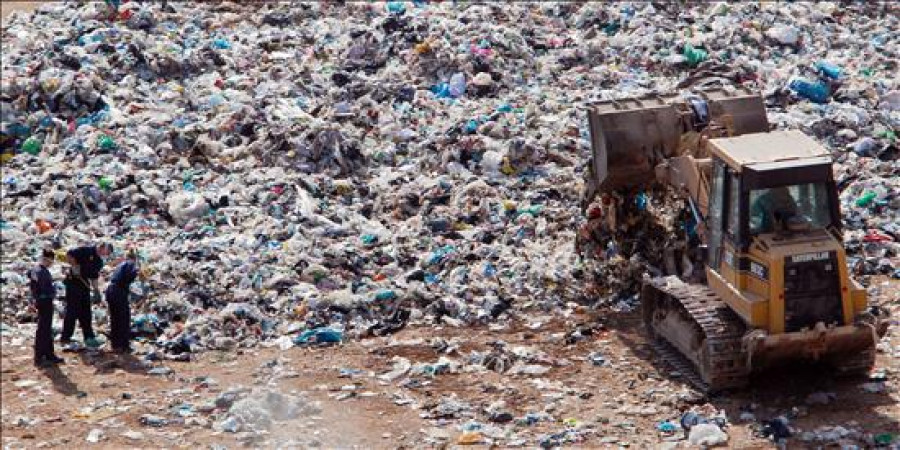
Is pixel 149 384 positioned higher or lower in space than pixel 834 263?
lower

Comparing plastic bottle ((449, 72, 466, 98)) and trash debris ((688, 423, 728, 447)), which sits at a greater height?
plastic bottle ((449, 72, 466, 98))

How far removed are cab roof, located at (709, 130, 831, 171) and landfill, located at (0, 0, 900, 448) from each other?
5.39 ft

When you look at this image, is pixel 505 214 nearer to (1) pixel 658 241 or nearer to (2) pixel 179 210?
(1) pixel 658 241

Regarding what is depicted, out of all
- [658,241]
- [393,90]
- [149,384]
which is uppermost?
[393,90]

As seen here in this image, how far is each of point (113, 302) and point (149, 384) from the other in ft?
3.10

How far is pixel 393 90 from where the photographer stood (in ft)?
57.6

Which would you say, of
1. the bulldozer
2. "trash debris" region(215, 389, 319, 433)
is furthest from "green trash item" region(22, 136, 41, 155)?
the bulldozer

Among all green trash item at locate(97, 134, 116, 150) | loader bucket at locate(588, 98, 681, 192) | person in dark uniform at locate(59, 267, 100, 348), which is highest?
loader bucket at locate(588, 98, 681, 192)

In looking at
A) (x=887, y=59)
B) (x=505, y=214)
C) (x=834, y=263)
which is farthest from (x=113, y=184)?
(x=887, y=59)

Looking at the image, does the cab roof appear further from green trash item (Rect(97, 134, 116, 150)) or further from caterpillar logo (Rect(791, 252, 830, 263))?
green trash item (Rect(97, 134, 116, 150))

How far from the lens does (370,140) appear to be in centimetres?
1658

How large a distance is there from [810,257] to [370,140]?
6.81 m

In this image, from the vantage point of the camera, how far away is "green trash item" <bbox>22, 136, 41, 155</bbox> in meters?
17.1

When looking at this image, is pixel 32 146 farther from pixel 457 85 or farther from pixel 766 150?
pixel 766 150
